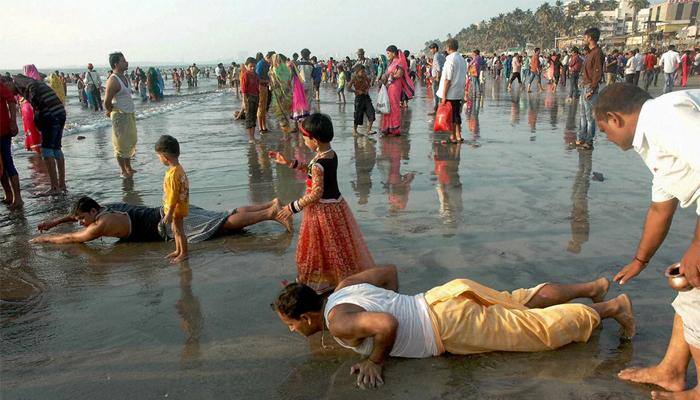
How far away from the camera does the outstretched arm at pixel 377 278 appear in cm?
314

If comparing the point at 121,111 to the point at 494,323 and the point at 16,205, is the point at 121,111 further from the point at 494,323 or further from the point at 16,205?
the point at 494,323

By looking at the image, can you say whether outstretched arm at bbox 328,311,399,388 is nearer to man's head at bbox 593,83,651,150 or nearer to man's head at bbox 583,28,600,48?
man's head at bbox 593,83,651,150

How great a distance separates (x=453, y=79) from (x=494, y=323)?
7.01 m

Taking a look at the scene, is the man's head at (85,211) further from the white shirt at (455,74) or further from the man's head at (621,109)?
the white shirt at (455,74)

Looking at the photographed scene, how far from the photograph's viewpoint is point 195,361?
2.99 meters

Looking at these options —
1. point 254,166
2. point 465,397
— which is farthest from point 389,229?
point 254,166

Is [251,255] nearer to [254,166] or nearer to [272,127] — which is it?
[254,166]

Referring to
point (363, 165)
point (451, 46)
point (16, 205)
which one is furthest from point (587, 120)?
point (16, 205)

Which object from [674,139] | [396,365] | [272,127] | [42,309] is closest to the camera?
[674,139]

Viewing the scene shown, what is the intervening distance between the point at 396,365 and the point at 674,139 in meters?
1.81

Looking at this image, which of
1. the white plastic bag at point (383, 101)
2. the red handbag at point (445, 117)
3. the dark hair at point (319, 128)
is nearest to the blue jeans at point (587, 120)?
the red handbag at point (445, 117)

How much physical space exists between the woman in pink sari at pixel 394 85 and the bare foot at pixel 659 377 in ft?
26.7

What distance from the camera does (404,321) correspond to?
2.81 m

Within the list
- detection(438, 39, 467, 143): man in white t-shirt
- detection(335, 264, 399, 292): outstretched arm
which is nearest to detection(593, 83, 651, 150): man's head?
detection(335, 264, 399, 292): outstretched arm
